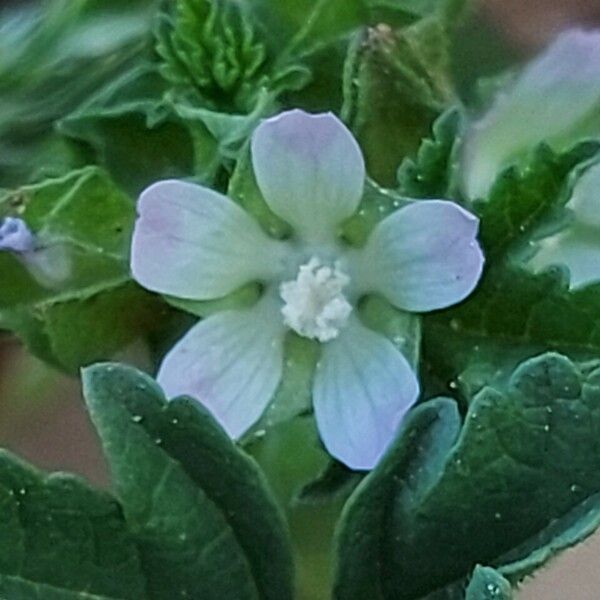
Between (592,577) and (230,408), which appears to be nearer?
(230,408)

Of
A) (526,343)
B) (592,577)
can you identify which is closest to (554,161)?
(526,343)

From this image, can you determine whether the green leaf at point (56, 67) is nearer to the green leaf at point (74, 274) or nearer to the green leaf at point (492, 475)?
the green leaf at point (74, 274)

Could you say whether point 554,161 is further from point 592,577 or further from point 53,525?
point 592,577

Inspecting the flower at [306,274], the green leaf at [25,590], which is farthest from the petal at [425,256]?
the green leaf at [25,590]

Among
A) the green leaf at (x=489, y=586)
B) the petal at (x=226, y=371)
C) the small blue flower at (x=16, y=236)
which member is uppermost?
the small blue flower at (x=16, y=236)

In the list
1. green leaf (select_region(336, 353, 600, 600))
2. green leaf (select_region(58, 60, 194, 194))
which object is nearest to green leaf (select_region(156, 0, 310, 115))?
green leaf (select_region(58, 60, 194, 194))

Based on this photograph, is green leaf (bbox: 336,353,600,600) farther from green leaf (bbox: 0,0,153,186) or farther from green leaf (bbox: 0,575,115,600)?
green leaf (bbox: 0,0,153,186)

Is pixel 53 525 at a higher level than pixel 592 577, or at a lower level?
higher

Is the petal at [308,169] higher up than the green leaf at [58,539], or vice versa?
the petal at [308,169]
